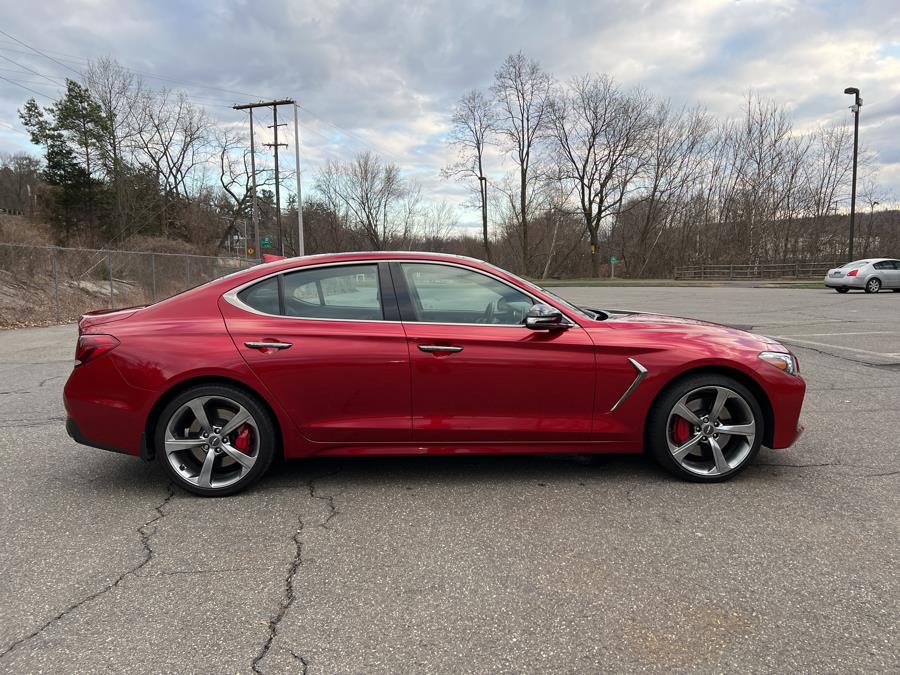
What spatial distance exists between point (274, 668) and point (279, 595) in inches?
18.4

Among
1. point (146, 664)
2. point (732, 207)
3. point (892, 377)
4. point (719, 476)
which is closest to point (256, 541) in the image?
point (146, 664)

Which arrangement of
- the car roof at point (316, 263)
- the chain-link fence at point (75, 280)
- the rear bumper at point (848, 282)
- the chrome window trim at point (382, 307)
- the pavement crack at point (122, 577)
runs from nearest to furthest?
the pavement crack at point (122, 577)
the chrome window trim at point (382, 307)
the car roof at point (316, 263)
the chain-link fence at point (75, 280)
the rear bumper at point (848, 282)

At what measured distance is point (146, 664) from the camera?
199 cm

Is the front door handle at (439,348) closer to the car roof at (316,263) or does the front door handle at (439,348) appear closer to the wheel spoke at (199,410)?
the car roof at (316,263)

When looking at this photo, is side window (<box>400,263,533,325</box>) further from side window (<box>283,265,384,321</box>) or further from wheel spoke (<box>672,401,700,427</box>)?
wheel spoke (<box>672,401,700,427</box>)

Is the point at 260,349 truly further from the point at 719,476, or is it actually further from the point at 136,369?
the point at 719,476

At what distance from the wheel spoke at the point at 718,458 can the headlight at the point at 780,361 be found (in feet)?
2.09

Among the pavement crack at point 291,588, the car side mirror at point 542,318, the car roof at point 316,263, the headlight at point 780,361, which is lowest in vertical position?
the pavement crack at point 291,588

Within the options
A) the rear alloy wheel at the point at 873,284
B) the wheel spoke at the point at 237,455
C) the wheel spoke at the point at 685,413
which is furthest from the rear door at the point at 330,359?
the rear alloy wheel at the point at 873,284

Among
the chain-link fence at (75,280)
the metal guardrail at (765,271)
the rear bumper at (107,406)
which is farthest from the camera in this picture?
the metal guardrail at (765,271)

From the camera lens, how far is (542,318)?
133 inches

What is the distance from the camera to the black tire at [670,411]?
3473 millimetres

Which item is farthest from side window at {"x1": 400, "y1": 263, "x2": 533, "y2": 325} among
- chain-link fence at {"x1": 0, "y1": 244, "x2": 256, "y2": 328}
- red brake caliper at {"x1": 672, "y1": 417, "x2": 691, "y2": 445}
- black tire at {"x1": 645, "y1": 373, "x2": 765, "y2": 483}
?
chain-link fence at {"x1": 0, "y1": 244, "x2": 256, "y2": 328}

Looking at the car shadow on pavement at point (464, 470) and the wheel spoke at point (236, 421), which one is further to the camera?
the car shadow on pavement at point (464, 470)
